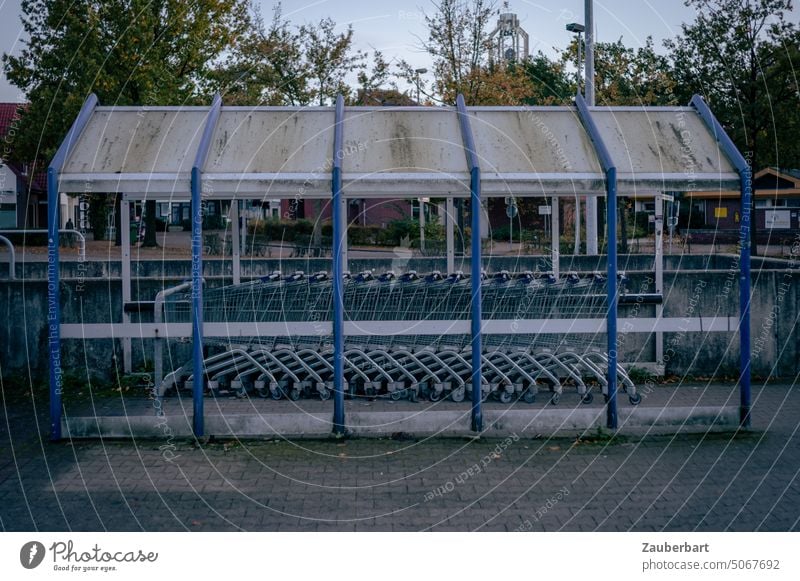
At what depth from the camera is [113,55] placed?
91.6ft

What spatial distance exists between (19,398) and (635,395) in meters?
6.53

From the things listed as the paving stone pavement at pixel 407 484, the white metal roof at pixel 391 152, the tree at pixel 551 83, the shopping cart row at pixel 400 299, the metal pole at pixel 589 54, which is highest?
the tree at pixel 551 83

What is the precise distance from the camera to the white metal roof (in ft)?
25.8

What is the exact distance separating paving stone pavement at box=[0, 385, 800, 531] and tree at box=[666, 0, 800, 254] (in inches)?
818

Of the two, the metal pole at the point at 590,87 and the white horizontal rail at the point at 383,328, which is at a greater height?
the metal pole at the point at 590,87

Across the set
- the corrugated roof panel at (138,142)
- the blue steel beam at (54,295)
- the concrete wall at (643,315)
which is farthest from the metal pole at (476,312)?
the blue steel beam at (54,295)

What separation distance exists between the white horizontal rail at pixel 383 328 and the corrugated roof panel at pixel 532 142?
1378 mm

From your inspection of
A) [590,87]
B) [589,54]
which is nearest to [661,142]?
[589,54]

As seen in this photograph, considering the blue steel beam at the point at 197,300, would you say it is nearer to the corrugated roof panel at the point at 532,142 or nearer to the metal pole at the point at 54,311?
the metal pole at the point at 54,311

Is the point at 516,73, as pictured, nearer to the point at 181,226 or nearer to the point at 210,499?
the point at 210,499

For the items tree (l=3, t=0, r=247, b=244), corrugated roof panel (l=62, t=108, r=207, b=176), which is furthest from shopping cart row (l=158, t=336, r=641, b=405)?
tree (l=3, t=0, r=247, b=244)

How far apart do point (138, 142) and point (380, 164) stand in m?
2.22

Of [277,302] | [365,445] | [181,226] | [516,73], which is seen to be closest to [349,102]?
[516,73]

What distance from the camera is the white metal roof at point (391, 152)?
25.8 ft
